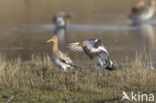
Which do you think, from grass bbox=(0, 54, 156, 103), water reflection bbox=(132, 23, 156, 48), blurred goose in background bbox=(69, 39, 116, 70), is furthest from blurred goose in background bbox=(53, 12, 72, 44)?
blurred goose in background bbox=(69, 39, 116, 70)

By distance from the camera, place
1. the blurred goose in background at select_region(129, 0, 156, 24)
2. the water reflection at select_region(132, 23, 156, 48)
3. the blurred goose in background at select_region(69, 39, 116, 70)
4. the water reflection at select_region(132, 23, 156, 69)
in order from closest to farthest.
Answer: the blurred goose in background at select_region(69, 39, 116, 70), the water reflection at select_region(132, 23, 156, 69), the water reflection at select_region(132, 23, 156, 48), the blurred goose in background at select_region(129, 0, 156, 24)

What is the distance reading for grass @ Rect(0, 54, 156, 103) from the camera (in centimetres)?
825

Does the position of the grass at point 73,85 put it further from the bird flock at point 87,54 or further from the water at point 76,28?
the water at point 76,28

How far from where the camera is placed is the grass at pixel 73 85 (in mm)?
8250

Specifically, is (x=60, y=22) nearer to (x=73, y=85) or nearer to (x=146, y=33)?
(x=146, y=33)

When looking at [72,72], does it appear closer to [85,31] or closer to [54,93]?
[54,93]

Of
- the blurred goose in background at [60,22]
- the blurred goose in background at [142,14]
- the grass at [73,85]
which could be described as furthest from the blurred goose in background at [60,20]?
the grass at [73,85]

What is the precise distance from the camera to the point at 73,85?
30.1ft

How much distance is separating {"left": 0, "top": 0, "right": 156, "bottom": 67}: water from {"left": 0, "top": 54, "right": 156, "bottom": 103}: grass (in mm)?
928

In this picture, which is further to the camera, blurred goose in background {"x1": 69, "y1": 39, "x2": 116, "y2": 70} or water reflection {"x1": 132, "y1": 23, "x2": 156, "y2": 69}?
water reflection {"x1": 132, "y1": 23, "x2": 156, "y2": 69}

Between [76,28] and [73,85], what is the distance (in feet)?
39.8

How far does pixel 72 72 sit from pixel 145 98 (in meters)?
2.94

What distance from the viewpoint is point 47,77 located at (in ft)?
33.8

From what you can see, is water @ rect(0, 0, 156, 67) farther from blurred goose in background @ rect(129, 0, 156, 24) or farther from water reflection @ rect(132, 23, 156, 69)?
blurred goose in background @ rect(129, 0, 156, 24)
